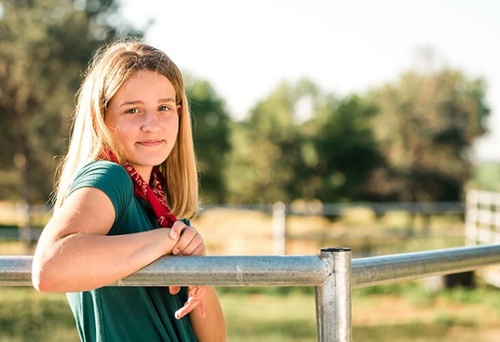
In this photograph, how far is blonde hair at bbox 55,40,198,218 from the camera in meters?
1.24

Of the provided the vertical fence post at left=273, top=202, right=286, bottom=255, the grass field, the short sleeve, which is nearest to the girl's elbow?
the short sleeve

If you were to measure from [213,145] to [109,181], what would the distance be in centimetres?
2305

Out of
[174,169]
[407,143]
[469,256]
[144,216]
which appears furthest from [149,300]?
[407,143]

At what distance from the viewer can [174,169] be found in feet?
4.73

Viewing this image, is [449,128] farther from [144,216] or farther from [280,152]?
[144,216]

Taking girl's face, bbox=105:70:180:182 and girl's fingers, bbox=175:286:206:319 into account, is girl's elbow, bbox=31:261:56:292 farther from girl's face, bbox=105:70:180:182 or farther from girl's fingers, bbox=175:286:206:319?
girl's face, bbox=105:70:180:182

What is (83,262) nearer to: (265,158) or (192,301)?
(192,301)

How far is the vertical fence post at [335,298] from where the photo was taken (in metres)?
0.96

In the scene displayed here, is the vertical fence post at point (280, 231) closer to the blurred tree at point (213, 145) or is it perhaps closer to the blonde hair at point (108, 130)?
the blurred tree at point (213, 145)

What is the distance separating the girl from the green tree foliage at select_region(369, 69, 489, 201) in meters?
20.6

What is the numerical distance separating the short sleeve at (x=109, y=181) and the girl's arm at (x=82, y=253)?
40mm

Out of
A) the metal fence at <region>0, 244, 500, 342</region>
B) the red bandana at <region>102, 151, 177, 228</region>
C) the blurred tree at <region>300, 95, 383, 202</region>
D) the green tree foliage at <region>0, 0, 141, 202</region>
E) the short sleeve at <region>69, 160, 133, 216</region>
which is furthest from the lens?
the blurred tree at <region>300, 95, 383, 202</region>

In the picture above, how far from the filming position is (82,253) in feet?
3.24

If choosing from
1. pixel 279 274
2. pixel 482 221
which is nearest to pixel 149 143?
pixel 279 274
